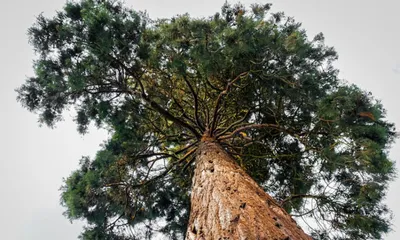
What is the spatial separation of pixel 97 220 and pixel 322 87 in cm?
486

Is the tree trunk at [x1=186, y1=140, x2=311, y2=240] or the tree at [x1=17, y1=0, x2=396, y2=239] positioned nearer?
the tree trunk at [x1=186, y1=140, x2=311, y2=240]

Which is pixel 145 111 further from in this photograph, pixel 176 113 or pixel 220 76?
pixel 220 76

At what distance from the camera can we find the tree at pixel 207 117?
379 centimetres

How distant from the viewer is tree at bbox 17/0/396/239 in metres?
3.79

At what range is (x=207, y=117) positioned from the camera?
5480mm

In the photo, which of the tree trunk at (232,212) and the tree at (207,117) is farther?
the tree at (207,117)

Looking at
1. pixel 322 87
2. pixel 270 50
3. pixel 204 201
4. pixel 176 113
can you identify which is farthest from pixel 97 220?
pixel 322 87

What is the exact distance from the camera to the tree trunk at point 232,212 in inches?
76.8

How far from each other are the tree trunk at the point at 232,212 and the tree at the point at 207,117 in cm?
3

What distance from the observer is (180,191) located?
641 cm

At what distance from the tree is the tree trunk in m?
0.03

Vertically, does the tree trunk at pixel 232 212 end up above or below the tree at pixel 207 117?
below

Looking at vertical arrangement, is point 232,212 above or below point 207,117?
below

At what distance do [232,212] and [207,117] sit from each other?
132 inches
